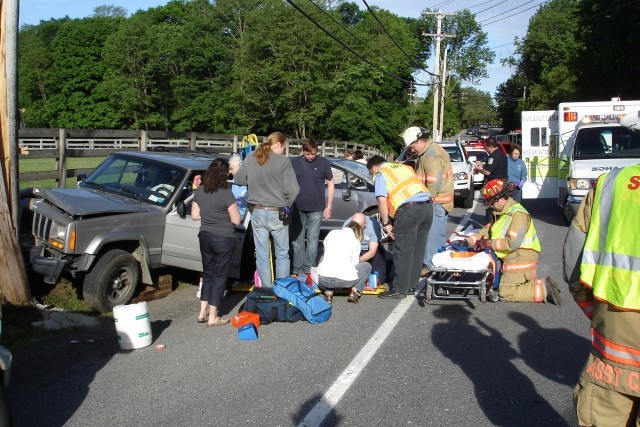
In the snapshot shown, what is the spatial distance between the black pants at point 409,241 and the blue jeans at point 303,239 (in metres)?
1.33

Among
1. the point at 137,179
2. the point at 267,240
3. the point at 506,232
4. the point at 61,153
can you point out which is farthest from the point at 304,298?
the point at 61,153

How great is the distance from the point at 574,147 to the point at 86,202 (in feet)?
35.4

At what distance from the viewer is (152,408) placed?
15.7 feet

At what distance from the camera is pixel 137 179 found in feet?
28.7

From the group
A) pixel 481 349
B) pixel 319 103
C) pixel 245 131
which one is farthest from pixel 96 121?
pixel 481 349

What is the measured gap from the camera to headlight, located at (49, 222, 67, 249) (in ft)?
23.4

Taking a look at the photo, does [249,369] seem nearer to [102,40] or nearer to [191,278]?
[191,278]

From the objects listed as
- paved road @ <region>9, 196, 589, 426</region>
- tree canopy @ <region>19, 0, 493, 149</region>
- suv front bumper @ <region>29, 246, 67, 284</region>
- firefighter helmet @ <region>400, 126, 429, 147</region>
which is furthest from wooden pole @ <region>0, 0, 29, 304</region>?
tree canopy @ <region>19, 0, 493, 149</region>

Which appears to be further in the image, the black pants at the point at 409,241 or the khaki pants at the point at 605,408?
the black pants at the point at 409,241

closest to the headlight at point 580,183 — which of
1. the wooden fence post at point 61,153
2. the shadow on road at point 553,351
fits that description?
the shadow on road at point 553,351

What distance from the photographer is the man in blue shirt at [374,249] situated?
27.8ft

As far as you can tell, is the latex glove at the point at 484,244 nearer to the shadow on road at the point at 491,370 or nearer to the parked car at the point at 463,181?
the shadow on road at the point at 491,370

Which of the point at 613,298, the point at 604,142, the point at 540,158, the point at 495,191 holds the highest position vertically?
the point at 604,142

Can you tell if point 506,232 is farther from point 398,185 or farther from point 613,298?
point 613,298
